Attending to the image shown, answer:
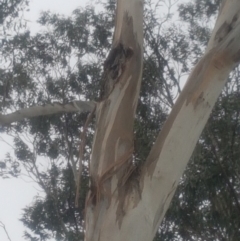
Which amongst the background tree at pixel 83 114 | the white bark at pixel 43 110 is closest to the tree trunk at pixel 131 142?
the white bark at pixel 43 110

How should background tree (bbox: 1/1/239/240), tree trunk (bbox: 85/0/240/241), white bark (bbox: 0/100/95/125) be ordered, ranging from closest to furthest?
tree trunk (bbox: 85/0/240/241)
white bark (bbox: 0/100/95/125)
background tree (bbox: 1/1/239/240)

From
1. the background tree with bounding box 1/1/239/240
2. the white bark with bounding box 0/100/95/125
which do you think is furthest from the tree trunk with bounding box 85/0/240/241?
the background tree with bounding box 1/1/239/240

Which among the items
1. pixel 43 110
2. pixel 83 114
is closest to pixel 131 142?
pixel 43 110

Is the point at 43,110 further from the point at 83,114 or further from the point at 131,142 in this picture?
the point at 83,114

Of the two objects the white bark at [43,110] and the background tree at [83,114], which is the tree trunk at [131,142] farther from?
the background tree at [83,114]

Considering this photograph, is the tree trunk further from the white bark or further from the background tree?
the background tree

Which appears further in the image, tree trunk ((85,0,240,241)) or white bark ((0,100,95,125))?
white bark ((0,100,95,125))

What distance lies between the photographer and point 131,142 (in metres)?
2.20

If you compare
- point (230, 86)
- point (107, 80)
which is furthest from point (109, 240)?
point (230, 86)

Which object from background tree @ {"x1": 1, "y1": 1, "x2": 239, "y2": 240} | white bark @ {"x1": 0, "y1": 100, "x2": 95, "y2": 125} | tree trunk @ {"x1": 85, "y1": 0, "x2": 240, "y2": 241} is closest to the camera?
tree trunk @ {"x1": 85, "y1": 0, "x2": 240, "y2": 241}

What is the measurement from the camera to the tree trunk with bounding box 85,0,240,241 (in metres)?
2.03

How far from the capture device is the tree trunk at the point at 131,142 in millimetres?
2029

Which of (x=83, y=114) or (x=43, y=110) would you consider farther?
(x=83, y=114)

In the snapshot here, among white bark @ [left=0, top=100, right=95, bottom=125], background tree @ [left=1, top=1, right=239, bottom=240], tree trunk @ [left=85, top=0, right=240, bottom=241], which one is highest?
background tree @ [left=1, top=1, right=239, bottom=240]
